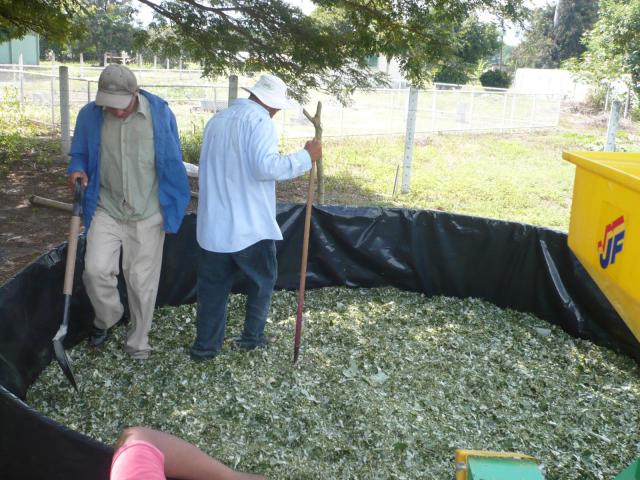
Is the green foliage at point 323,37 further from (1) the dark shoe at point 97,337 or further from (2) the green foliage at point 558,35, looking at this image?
(2) the green foliage at point 558,35

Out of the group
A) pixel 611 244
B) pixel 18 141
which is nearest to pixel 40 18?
pixel 18 141

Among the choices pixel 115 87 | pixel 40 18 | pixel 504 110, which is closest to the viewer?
pixel 115 87

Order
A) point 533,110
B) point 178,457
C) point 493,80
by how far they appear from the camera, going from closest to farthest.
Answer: point 178,457, point 533,110, point 493,80

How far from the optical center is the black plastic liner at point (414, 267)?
12.7 feet

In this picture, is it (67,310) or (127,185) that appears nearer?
(67,310)

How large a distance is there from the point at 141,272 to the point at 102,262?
0.23 metres

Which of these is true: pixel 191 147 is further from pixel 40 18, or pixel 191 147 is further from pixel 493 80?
pixel 493 80

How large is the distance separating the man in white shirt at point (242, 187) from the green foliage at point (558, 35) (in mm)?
44348

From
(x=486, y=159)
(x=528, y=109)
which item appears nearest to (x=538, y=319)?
(x=486, y=159)

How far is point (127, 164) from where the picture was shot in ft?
11.6

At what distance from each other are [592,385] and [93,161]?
310cm

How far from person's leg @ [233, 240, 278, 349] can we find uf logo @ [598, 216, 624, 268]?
1.69 metres

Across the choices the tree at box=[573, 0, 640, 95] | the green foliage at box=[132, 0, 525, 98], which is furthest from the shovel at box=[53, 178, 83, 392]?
the tree at box=[573, 0, 640, 95]

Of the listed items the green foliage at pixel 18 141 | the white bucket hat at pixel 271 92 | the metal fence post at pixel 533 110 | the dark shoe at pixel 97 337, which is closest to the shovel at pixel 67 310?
the dark shoe at pixel 97 337
